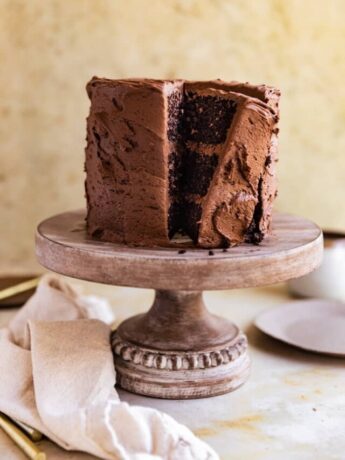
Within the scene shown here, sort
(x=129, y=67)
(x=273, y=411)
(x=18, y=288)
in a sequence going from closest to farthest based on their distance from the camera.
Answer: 1. (x=273, y=411)
2. (x=18, y=288)
3. (x=129, y=67)

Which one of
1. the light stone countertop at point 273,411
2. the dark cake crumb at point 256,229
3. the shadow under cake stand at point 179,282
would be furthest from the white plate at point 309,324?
the dark cake crumb at point 256,229

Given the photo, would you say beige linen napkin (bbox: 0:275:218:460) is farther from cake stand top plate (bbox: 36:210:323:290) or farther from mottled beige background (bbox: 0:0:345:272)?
mottled beige background (bbox: 0:0:345:272)

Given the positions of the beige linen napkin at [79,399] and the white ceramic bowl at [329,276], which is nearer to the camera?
the beige linen napkin at [79,399]

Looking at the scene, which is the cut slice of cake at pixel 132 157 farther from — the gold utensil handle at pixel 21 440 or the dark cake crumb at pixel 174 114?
the gold utensil handle at pixel 21 440

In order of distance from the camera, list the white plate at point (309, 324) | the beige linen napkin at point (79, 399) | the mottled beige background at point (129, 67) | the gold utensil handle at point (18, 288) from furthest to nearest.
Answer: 1. the mottled beige background at point (129, 67)
2. the gold utensil handle at point (18, 288)
3. the white plate at point (309, 324)
4. the beige linen napkin at point (79, 399)

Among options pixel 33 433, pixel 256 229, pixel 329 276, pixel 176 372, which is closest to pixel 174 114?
pixel 256 229

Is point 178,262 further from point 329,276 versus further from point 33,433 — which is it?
point 329,276

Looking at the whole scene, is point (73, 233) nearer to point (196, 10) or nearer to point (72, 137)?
point (72, 137)

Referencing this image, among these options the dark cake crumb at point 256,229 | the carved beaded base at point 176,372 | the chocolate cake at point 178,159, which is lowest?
the carved beaded base at point 176,372
